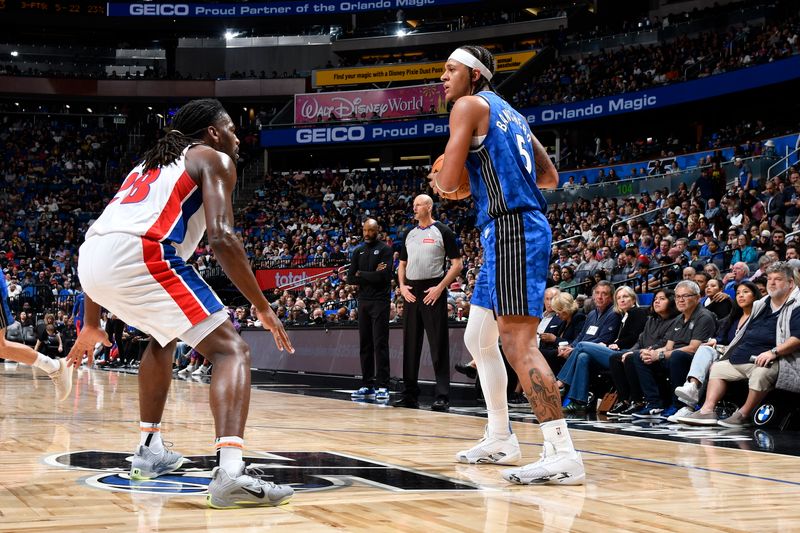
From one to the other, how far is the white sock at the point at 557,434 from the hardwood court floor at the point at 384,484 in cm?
21

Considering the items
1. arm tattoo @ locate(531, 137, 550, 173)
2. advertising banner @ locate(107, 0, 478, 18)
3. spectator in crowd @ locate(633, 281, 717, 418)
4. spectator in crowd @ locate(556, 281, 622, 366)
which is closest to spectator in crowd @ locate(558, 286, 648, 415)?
spectator in crowd @ locate(556, 281, 622, 366)

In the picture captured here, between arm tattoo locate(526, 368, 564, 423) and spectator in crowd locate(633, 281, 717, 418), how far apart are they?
3.78m

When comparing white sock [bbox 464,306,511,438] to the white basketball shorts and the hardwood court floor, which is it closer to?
the hardwood court floor

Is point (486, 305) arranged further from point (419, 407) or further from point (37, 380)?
point (37, 380)

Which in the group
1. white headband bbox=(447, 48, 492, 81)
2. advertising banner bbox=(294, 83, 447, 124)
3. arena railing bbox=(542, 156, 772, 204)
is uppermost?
advertising banner bbox=(294, 83, 447, 124)

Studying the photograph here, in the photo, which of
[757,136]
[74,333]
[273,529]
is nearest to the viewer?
[273,529]

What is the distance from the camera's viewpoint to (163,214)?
338 cm

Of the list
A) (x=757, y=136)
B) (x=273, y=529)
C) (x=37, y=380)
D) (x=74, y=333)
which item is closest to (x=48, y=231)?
(x=74, y=333)

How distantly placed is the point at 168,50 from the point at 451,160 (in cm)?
3977

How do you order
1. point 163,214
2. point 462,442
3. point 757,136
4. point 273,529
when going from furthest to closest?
1. point 757,136
2. point 462,442
3. point 163,214
4. point 273,529

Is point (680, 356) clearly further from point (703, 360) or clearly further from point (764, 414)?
point (764, 414)

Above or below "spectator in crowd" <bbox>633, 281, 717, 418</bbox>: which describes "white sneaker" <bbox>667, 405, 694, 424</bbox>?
below

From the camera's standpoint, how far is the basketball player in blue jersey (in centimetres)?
377

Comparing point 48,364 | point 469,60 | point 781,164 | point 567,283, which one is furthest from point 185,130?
point 781,164
